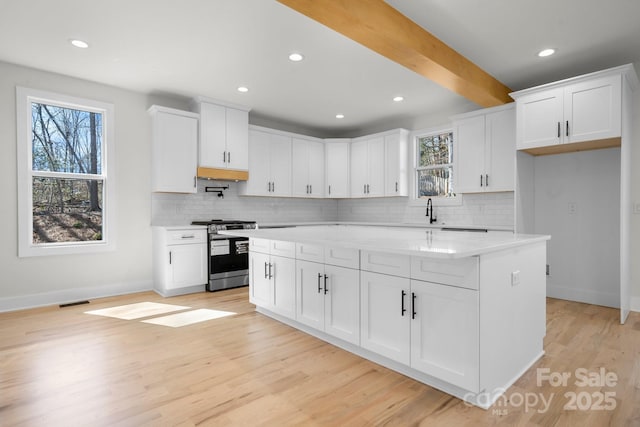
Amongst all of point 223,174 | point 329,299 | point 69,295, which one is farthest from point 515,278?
point 69,295

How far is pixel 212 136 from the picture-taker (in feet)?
16.1

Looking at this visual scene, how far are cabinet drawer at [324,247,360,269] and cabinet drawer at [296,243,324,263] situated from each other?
6cm

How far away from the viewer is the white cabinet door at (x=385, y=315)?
2.17m

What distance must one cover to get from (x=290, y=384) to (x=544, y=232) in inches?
154

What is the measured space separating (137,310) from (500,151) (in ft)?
15.8

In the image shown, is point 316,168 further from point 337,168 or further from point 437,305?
point 437,305

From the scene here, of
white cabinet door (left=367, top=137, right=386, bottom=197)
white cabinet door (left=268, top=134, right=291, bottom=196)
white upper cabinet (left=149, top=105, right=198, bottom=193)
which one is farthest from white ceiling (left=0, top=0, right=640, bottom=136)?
white cabinet door (left=367, top=137, right=386, bottom=197)

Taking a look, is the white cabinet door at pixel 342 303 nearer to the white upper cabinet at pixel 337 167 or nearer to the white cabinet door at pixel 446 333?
the white cabinet door at pixel 446 333

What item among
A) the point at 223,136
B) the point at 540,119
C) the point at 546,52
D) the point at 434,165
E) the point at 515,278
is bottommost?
the point at 515,278

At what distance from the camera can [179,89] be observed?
4516mm

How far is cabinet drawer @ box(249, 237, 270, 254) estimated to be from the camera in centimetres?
342

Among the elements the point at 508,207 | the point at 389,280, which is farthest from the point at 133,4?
the point at 508,207

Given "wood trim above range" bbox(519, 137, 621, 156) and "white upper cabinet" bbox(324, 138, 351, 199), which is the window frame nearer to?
"wood trim above range" bbox(519, 137, 621, 156)

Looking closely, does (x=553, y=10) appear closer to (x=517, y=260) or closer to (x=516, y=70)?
(x=516, y=70)
